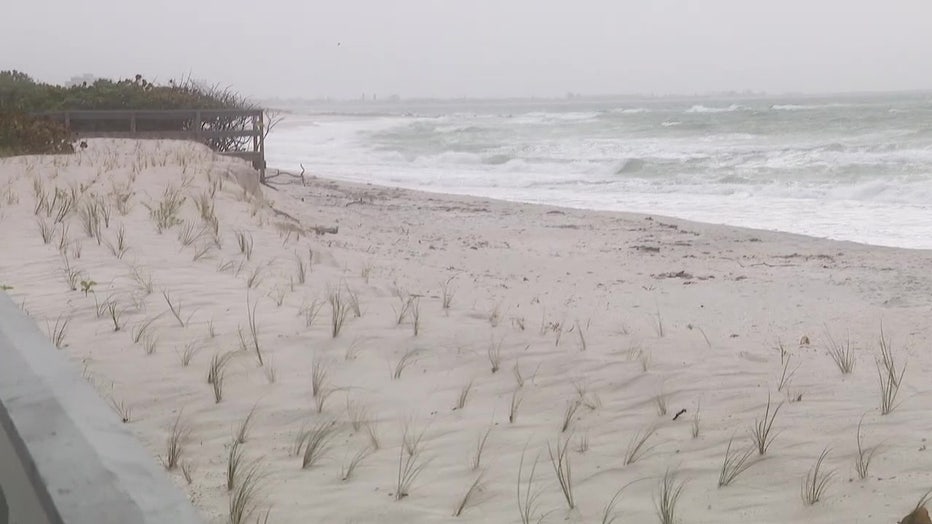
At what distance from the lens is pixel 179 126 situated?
1731 centimetres

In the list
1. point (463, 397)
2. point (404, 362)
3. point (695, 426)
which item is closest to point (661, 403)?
point (695, 426)

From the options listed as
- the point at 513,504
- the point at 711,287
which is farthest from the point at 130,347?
the point at 711,287

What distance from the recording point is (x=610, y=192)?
20078mm

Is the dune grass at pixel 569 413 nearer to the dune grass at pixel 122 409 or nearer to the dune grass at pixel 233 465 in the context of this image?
the dune grass at pixel 233 465

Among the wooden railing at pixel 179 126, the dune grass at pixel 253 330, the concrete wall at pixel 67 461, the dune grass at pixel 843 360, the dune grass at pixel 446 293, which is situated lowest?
the dune grass at pixel 446 293

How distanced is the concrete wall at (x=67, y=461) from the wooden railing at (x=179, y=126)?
14.5 meters

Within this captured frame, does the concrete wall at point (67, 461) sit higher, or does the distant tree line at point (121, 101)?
the distant tree line at point (121, 101)

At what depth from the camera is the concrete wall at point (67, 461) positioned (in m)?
1.64

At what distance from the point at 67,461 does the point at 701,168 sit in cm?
2321

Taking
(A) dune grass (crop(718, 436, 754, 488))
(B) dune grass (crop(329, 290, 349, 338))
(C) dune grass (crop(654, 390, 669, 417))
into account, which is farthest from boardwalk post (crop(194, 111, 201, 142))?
(A) dune grass (crop(718, 436, 754, 488))

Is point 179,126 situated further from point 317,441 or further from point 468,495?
point 468,495

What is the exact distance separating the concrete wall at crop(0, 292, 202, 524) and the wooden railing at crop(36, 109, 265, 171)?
14.5 meters

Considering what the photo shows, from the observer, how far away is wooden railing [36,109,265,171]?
16.2 meters

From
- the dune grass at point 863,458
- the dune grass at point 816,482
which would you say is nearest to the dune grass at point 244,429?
the dune grass at point 816,482
